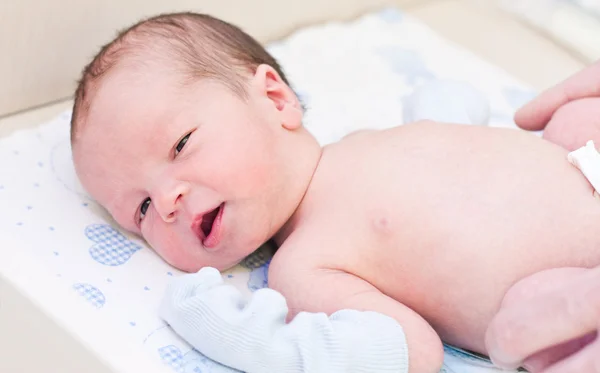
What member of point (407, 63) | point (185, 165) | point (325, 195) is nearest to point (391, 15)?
point (407, 63)

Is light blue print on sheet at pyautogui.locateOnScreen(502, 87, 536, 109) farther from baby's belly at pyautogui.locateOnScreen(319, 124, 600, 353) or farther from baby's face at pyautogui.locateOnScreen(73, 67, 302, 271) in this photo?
baby's face at pyautogui.locateOnScreen(73, 67, 302, 271)

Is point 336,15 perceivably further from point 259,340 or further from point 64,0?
point 259,340

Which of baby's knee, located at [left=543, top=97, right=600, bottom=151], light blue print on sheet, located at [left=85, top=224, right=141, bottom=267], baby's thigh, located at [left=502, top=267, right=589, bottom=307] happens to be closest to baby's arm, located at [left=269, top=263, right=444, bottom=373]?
baby's thigh, located at [left=502, top=267, right=589, bottom=307]

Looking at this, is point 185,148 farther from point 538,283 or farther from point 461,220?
point 538,283

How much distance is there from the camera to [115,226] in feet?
3.83

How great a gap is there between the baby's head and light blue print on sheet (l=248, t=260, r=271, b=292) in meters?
0.04

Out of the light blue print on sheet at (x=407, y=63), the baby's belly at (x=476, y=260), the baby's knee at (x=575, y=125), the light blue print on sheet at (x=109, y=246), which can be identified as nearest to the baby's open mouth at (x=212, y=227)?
the light blue print on sheet at (x=109, y=246)

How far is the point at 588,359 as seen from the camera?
788mm

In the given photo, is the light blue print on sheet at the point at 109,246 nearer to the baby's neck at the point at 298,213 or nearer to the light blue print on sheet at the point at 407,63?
the baby's neck at the point at 298,213

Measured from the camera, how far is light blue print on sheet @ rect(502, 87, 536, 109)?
63.3 inches

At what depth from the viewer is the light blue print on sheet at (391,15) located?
1791 mm

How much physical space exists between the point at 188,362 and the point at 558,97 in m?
0.67

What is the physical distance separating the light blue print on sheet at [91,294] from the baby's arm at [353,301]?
22 cm

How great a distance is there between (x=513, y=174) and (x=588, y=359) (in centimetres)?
31
